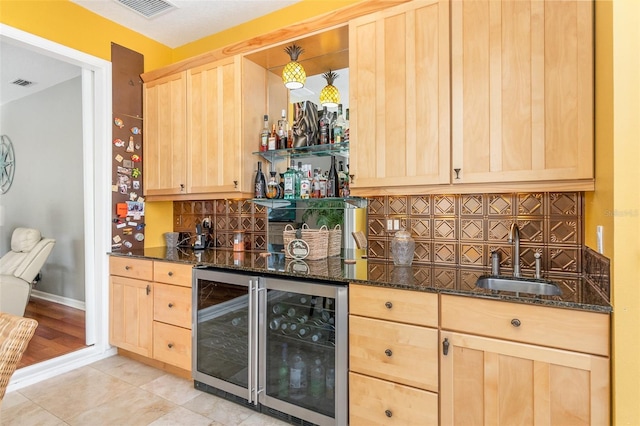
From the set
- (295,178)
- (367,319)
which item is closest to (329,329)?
(367,319)

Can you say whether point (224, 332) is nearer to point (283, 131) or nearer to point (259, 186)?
point (259, 186)

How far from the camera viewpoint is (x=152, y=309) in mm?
2654

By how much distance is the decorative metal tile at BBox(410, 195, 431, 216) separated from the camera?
7.39 feet

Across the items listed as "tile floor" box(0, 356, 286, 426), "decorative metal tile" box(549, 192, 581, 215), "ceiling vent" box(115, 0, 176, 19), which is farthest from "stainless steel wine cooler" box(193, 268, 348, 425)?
"ceiling vent" box(115, 0, 176, 19)

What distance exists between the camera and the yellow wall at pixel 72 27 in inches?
97.9

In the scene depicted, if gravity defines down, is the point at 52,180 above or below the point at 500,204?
above

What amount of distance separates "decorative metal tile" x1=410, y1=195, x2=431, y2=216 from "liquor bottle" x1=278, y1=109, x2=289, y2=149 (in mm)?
1077

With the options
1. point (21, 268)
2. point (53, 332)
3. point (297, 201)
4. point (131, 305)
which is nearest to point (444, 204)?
point (297, 201)

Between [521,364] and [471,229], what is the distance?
2.82 ft

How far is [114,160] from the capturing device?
302 centimetres

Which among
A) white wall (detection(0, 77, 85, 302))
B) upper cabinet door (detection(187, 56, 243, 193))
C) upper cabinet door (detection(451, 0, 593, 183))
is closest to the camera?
upper cabinet door (detection(451, 0, 593, 183))

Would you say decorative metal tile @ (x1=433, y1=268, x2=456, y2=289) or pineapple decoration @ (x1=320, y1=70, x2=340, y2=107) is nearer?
decorative metal tile @ (x1=433, y1=268, x2=456, y2=289)

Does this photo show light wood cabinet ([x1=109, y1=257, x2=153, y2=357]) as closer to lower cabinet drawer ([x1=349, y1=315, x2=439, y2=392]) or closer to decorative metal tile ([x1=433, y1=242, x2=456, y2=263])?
lower cabinet drawer ([x1=349, y1=315, x2=439, y2=392])

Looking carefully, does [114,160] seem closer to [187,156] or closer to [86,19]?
[187,156]
